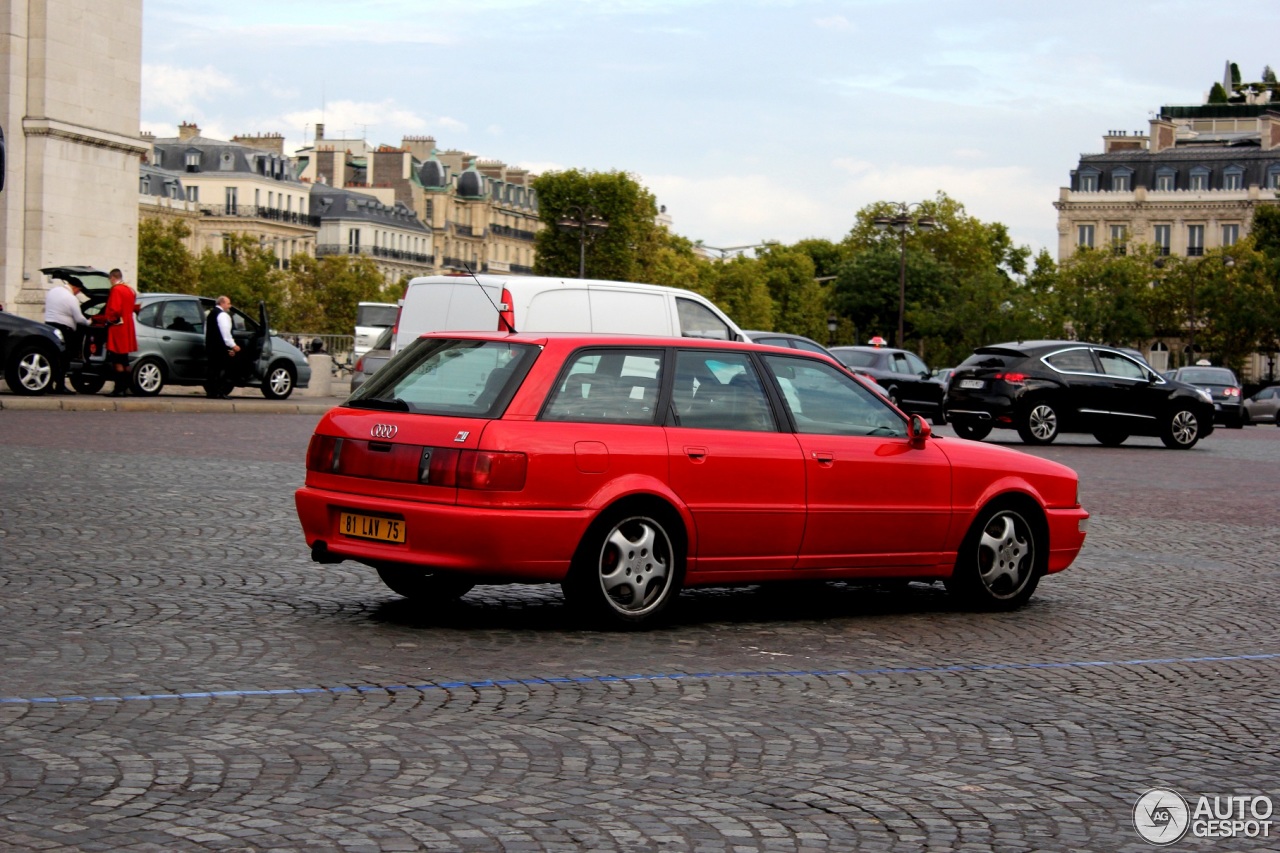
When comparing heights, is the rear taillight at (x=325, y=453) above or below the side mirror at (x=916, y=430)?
below

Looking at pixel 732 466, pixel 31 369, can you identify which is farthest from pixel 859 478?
pixel 31 369

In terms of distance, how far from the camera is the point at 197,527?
1260 cm

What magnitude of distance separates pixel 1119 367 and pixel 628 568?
72.3 feet

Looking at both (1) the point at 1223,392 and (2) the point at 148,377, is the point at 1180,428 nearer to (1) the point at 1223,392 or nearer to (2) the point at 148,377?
(2) the point at 148,377

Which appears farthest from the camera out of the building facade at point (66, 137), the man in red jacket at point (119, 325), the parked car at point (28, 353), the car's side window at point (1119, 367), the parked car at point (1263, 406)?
the parked car at point (1263, 406)

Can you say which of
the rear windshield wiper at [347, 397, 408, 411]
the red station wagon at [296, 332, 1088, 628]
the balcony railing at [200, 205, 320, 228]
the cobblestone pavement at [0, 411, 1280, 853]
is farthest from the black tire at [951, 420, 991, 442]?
the balcony railing at [200, 205, 320, 228]

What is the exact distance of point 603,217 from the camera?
356 ft

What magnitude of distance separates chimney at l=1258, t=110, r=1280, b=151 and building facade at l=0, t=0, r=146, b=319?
11979cm

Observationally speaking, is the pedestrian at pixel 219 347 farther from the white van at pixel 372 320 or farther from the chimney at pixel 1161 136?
the chimney at pixel 1161 136

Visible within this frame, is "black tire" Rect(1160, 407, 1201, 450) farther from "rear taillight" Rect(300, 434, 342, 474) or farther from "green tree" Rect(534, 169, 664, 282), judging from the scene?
"green tree" Rect(534, 169, 664, 282)

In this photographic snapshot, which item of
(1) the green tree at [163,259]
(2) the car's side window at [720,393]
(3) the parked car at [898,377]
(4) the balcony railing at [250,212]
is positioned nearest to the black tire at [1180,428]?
(3) the parked car at [898,377]

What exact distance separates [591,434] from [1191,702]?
2.97 meters

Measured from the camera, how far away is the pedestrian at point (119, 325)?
27812 millimetres

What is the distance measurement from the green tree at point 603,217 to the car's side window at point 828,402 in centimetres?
9780
